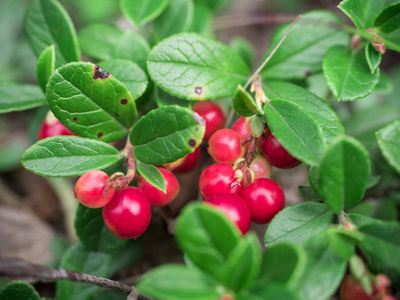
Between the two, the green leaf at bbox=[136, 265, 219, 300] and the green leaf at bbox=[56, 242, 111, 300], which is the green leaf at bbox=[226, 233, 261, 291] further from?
the green leaf at bbox=[56, 242, 111, 300]

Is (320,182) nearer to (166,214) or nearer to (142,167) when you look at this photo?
(142,167)

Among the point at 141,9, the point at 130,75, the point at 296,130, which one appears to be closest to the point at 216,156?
the point at 296,130

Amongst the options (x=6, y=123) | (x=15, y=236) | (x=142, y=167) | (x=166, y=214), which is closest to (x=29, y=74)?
(x=6, y=123)

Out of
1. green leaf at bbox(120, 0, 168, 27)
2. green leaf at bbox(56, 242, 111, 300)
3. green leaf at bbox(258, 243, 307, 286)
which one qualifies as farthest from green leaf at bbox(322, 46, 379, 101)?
green leaf at bbox(56, 242, 111, 300)

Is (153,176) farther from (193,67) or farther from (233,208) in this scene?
(193,67)

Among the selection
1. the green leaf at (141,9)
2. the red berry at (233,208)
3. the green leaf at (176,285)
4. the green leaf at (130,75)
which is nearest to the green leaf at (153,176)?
the red berry at (233,208)
